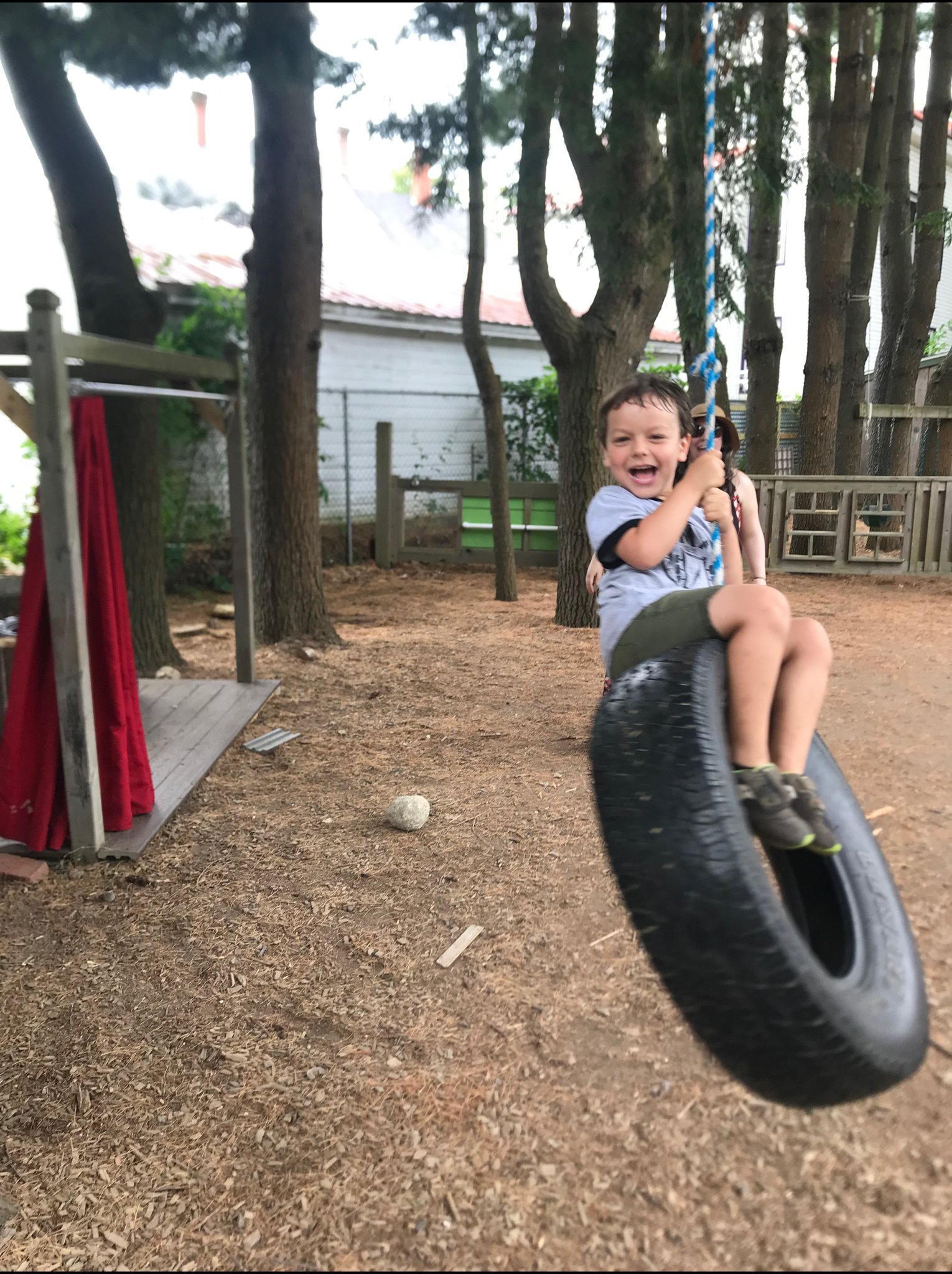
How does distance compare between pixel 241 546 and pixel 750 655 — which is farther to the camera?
pixel 241 546

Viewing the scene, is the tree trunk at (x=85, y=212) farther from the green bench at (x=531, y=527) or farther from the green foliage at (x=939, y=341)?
the green bench at (x=531, y=527)

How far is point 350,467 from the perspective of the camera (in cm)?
154

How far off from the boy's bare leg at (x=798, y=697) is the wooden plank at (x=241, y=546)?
7.74ft

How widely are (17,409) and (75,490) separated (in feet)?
1.30

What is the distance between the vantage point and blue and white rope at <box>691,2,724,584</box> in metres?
0.91

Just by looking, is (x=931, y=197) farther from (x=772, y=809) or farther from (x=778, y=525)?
(x=778, y=525)

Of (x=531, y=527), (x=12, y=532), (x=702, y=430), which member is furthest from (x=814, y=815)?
(x=531, y=527)

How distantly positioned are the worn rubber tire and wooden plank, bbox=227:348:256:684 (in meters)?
2.49

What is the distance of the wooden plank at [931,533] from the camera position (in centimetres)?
427

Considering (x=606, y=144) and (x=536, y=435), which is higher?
(x=606, y=144)

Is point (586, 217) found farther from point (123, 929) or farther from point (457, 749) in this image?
point (457, 749)

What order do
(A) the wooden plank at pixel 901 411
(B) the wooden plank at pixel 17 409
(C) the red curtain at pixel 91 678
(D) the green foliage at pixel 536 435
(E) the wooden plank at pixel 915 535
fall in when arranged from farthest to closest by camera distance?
(D) the green foliage at pixel 536 435 → (E) the wooden plank at pixel 915 535 → (A) the wooden plank at pixel 901 411 → (C) the red curtain at pixel 91 678 → (B) the wooden plank at pixel 17 409

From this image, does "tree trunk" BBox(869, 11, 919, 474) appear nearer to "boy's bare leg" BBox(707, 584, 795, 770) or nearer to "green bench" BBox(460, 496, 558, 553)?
"boy's bare leg" BBox(707, 584, 795, 770)

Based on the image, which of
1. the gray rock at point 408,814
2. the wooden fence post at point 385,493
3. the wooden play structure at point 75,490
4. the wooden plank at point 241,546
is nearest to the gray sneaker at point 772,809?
the wooden fence post at point 385,493
